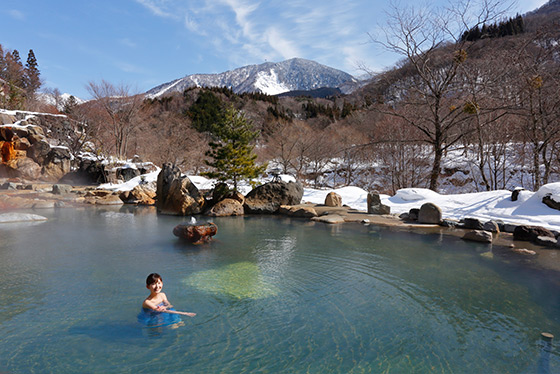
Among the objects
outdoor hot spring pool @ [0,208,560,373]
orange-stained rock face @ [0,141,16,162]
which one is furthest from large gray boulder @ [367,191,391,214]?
orange-stained rock face @ [0,141,16,162]

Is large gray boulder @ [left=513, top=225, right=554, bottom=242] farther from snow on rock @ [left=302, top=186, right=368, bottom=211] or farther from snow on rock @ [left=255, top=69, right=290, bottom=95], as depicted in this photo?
snow on rock @ [left=255, top=69, right=290, bottom=95]

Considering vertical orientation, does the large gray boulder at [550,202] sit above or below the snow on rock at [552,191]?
below

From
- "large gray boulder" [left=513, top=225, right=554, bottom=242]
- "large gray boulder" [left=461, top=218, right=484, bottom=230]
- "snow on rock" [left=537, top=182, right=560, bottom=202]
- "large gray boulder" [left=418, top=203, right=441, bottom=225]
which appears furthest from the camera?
"large gray boulder" [left=418, top=203, right=441, bottom=225]

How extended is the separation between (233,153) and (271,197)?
9.33ft

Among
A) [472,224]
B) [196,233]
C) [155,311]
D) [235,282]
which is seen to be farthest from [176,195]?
[472,224]

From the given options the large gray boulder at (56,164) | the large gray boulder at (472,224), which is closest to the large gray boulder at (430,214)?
the large gray boulder at (472,224)

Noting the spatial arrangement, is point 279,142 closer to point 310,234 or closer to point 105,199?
point 105,199

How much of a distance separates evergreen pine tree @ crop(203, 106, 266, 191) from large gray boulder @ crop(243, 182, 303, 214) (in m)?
1.19

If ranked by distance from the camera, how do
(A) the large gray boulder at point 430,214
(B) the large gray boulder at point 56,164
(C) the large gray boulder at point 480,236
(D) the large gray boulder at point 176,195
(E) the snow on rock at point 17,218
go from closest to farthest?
1. (C) the large gray boulder at point 480,236
2. (A) the large gray boulder at point 430,214
3. (E) the snow on rock at point 17,218
4. (D) the large gray boulder at point 176,195
5. (B) the large gray boulder at point 56,164

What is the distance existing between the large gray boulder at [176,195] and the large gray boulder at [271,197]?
238 cm

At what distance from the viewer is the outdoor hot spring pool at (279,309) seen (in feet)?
10.6

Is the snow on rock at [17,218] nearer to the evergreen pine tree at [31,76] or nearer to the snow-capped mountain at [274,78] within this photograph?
the evergreen pine tree at [31,76]

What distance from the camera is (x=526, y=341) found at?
11.9 ft

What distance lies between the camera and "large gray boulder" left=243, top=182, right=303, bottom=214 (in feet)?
46.4
